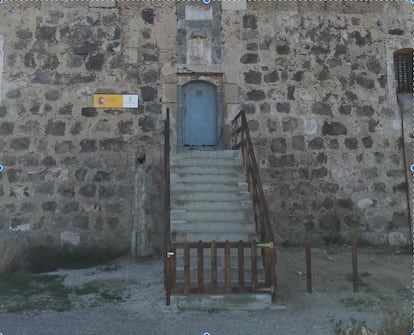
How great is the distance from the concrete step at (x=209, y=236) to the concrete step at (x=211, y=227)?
43 mm

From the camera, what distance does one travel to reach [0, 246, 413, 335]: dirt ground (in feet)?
15.8

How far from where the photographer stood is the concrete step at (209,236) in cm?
640

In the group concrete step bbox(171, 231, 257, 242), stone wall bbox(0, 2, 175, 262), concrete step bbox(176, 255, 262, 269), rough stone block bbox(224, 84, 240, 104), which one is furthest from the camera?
rough stone block bbox(224, 84, 240, 104)

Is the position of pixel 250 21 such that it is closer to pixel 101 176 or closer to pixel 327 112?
pixel 327 112

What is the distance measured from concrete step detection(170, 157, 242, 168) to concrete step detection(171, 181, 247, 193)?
532 millimetres

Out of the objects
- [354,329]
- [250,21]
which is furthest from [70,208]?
[354,329]

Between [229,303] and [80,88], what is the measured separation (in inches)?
209

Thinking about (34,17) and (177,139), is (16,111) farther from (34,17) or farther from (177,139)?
(177,139)

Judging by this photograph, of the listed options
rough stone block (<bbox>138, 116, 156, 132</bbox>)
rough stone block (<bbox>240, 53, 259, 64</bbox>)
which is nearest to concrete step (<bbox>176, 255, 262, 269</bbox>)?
rough stone block (<bbox>138, 116, 156, 132</bbox>)

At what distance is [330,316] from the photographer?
17.0 feet

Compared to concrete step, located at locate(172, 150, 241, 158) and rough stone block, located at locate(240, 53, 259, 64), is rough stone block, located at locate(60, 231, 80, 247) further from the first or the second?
rough stone block, located at locate(240, 53, 259, 64)

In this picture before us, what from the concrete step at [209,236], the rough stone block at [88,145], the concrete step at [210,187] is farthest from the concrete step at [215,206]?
the rough stone block at [88,145]

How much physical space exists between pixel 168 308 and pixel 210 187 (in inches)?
88.8

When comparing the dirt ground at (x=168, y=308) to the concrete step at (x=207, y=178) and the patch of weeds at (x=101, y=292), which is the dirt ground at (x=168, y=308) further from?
the concrete step at (x=207, y=178)
